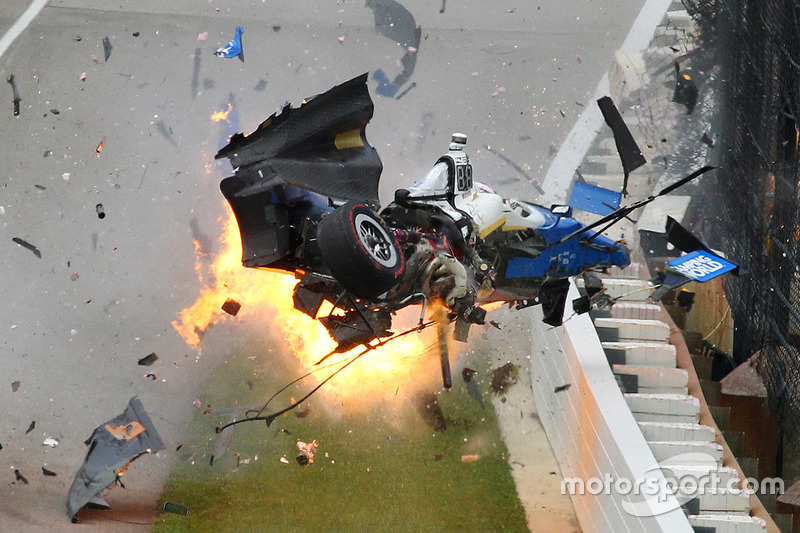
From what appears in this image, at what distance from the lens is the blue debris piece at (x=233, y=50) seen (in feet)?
33.7

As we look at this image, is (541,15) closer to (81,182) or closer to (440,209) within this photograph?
(440,209)

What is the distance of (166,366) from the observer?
9039 mm

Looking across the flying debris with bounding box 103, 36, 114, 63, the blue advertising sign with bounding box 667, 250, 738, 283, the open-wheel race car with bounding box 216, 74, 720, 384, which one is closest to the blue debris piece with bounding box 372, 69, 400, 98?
the flying debris with bounding box 103, 36, 114, 63

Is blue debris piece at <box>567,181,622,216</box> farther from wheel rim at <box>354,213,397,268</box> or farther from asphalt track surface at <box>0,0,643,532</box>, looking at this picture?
wheel rim at <box>354,213,397,268</box>

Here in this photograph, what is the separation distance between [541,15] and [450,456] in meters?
5.62

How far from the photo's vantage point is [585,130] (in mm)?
10500

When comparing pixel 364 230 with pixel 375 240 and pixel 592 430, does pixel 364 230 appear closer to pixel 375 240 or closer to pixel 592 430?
pixel 375 240

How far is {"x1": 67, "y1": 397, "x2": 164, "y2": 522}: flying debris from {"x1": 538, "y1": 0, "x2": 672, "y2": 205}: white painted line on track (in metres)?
5.00

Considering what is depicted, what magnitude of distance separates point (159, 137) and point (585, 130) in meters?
5.01

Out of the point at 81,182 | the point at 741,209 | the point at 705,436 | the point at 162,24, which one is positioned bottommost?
the point at 705,436

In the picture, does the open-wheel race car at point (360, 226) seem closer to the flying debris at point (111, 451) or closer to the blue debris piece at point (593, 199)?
the blue debris piece at point (593, 199)

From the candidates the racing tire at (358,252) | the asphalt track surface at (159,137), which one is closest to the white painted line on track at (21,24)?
the asphalt track surface at (159,137)

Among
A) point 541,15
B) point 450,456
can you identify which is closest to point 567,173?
point 541,15

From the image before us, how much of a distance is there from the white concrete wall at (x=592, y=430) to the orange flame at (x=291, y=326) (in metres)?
1.30
